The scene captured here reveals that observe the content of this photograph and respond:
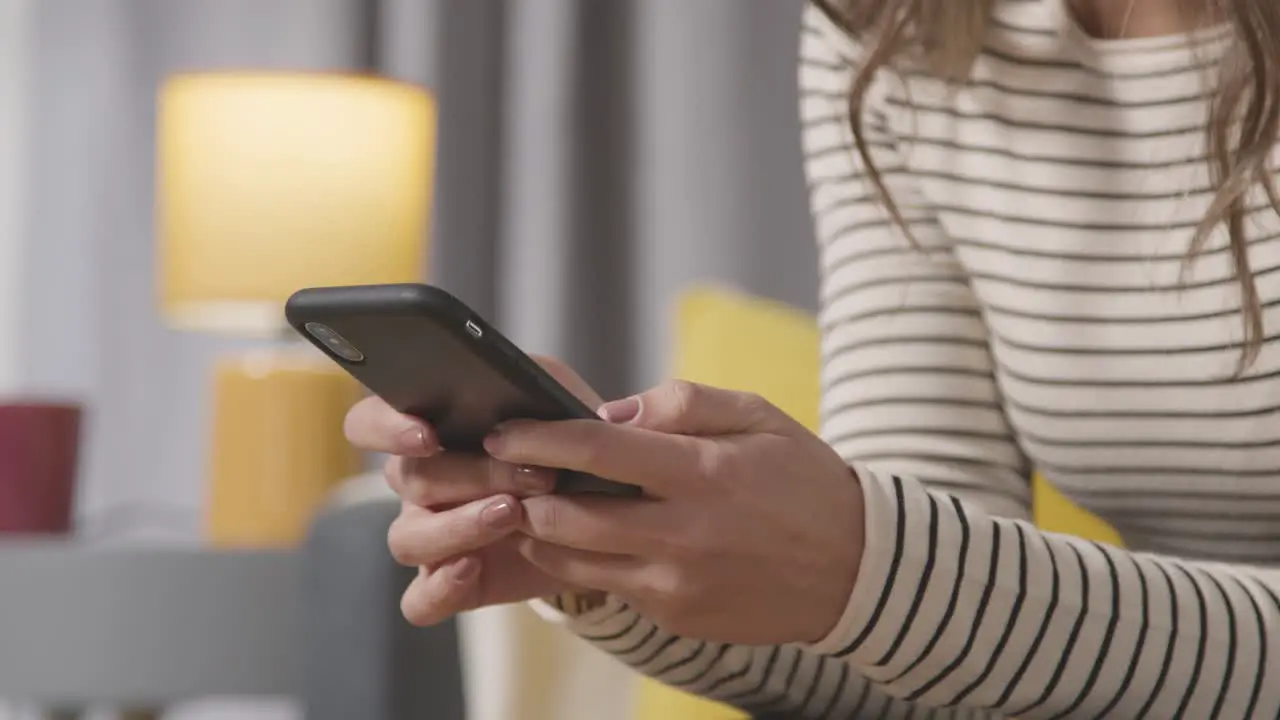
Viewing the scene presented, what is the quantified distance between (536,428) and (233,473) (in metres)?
1.05

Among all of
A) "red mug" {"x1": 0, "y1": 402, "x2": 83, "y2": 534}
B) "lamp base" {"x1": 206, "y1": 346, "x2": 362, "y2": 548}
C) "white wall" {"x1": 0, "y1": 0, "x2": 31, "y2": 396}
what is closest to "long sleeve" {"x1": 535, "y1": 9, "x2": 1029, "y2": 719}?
"lamp base" {"x1": 206, "y1": 346, "x2": 362, "y2": 548}

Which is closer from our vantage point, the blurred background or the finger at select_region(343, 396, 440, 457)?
the finger at select_region(343, 396, 440, 457)

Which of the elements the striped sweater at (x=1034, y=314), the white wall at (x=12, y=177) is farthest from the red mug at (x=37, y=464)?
the striped sweater at (x=1034, y=314)

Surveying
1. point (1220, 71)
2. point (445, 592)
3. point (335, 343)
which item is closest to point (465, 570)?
point (445, 592)

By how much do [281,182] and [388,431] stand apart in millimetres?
962

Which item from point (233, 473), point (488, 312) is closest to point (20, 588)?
point (233, 473)

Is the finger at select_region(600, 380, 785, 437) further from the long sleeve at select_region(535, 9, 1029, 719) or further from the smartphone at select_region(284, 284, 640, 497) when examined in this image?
the long sleeve at select_region(535, 9, 1029, 719)

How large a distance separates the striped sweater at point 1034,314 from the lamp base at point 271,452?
0.74m

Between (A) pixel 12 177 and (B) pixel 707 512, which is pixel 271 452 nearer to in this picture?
(A) pixel 12 177

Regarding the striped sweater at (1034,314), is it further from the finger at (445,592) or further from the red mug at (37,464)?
the red mug at (37,464)

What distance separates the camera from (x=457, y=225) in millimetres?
1792

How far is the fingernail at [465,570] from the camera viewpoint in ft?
1.77

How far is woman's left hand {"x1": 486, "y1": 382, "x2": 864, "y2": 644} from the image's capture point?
441 mm

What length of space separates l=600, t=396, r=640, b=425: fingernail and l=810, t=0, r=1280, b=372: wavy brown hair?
0.31 meters
